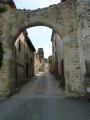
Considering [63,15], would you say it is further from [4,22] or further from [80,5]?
[4,22]

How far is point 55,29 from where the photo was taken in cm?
1184

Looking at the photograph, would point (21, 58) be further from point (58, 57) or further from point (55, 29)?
point (55, 29)

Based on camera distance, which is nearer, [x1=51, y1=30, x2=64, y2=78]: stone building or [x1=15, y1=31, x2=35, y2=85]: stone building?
[x1=15, y1=31, x2=35, y2=85]: stone building

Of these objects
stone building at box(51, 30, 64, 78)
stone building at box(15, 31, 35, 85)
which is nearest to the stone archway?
stone building at box(15, 31, 35, 85)

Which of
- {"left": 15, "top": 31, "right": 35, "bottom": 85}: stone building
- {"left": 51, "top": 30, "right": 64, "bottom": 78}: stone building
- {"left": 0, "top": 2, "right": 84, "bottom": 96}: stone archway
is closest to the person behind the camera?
{"left": 0, "top": 2, "right": 84, "bottom": 96}: stone archway

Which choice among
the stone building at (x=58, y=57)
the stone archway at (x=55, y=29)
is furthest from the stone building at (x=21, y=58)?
the stone archway at (x=55, y=29)

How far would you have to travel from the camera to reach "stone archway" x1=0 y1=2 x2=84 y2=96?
1136cm

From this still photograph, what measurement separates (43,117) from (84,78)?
16.5ft

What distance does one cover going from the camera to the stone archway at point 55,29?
37.3 feet

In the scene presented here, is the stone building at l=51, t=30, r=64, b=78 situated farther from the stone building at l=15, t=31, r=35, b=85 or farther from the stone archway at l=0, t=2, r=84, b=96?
the stone archway at l=0, t=2, r=84, b=96

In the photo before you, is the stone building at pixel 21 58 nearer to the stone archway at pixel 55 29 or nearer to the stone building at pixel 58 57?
the stone building at pixel 58 57

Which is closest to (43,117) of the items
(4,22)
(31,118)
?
(31,118)

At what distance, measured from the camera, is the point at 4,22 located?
40.4ft

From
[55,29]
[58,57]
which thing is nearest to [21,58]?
[58,57]
